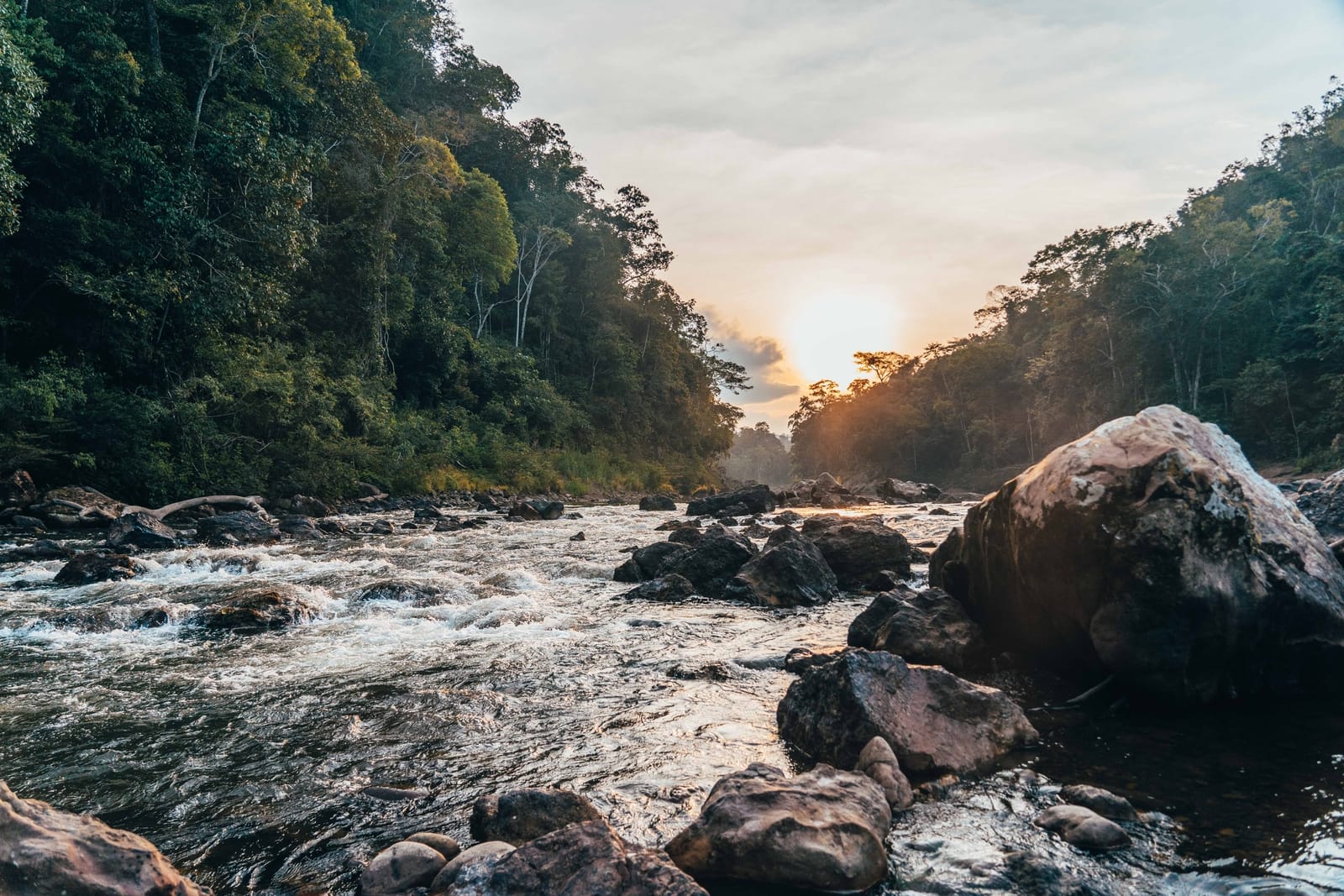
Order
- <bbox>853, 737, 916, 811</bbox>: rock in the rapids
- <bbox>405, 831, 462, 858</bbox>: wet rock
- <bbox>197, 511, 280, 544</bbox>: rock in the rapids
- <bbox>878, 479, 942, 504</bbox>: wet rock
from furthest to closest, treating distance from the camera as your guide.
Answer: <bbox>878, 479, 942, 504</bbox>: wet rock < <bbox>197, 511, 280, 544</bbox>: rock in the rapids < <bbox>853, 737, 916, 811</bbox>: rock in the rapids < <bbox>405, 831, 462, 858</bbox>: wet rock

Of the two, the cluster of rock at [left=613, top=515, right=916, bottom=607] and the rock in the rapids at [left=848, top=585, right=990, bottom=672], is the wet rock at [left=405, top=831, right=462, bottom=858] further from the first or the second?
the cluster of rock at [left=613, top=515, right=916, bottom=607]

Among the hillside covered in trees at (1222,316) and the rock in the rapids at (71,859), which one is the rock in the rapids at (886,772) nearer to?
the rock in the rapids at (71,859)

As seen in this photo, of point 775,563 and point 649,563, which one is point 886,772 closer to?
point 775,563

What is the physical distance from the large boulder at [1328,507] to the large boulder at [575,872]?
7.91 m

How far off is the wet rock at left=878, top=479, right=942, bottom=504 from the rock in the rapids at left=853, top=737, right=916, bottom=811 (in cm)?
3126

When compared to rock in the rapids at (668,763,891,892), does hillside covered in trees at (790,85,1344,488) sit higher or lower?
higher

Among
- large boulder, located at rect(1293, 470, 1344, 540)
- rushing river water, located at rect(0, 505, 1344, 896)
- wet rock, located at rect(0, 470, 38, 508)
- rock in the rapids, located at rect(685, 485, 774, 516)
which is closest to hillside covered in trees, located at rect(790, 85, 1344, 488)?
rock in the rapids, located at rect(685, 485, 774, 516)

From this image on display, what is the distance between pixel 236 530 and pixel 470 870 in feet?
41.5

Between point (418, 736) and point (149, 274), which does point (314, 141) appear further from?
point (418, 736)

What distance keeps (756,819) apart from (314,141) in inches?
931

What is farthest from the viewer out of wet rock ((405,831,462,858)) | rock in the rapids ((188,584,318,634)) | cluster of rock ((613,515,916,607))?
cluster of rock ((613,515,916,607))

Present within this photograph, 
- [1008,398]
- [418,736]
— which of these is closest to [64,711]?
[418,736]

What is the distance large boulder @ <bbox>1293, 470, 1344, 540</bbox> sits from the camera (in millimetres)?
7203

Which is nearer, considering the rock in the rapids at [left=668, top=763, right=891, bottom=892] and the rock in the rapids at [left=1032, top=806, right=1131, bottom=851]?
the rock in the rapids at [left=668, top=763, right=891, bottom=892]
